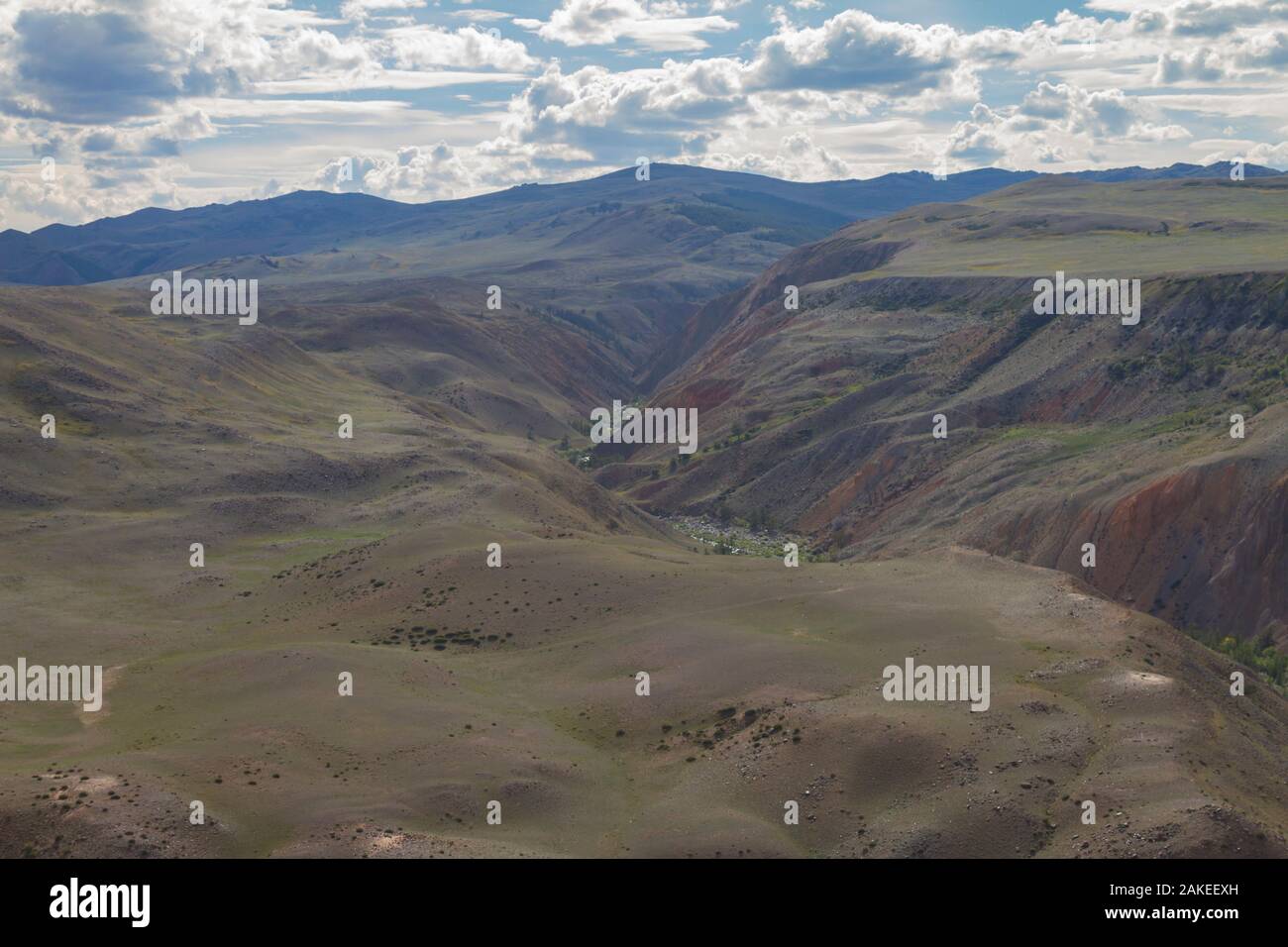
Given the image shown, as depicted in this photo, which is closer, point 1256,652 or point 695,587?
point 695,587

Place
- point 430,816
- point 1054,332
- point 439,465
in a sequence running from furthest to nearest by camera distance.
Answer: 1. point 1054,332
2. point 439,465
3. point 430,816

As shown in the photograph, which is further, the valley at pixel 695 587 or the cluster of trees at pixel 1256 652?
the cluster of trees at pixel 1256 652

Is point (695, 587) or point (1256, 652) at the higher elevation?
point (695, 587)

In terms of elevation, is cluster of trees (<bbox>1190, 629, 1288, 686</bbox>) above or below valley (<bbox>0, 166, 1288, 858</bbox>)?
below

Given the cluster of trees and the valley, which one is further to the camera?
the cluster of trees

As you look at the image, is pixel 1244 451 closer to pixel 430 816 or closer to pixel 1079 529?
pixel 1079 529

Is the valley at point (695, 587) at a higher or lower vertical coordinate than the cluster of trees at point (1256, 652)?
higher

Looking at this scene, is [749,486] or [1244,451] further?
[749,486]
